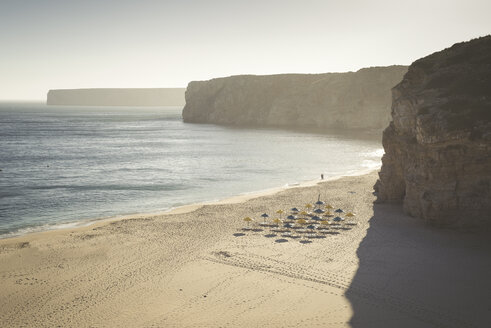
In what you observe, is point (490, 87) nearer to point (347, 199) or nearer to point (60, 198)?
point (347, 199)

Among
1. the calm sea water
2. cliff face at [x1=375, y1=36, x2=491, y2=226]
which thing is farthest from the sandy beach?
the calm sea water

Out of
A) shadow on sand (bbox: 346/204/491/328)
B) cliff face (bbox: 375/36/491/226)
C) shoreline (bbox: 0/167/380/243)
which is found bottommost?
shoreline (bbox: 0/167/380/243)

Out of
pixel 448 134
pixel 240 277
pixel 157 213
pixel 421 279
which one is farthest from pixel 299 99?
pixel 240 277

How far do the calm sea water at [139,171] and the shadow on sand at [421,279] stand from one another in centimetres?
2163

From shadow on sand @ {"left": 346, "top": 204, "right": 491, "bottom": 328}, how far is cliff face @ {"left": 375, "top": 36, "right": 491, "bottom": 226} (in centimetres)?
196

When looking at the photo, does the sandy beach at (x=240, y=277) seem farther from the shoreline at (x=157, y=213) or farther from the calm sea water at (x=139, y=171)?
the calm sea water at (x=139, y=171)

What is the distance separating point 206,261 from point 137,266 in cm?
400

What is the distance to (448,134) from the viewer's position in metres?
25.1

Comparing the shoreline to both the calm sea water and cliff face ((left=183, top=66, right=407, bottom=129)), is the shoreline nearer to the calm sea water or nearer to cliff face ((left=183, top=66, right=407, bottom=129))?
the calm sea water

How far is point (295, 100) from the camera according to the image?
5364 inches

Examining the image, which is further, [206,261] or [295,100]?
[295,100]

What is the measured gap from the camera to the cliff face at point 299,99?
118125 millimetres

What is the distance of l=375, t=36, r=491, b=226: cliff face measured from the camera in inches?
968

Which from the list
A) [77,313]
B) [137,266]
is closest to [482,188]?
[137,266]
